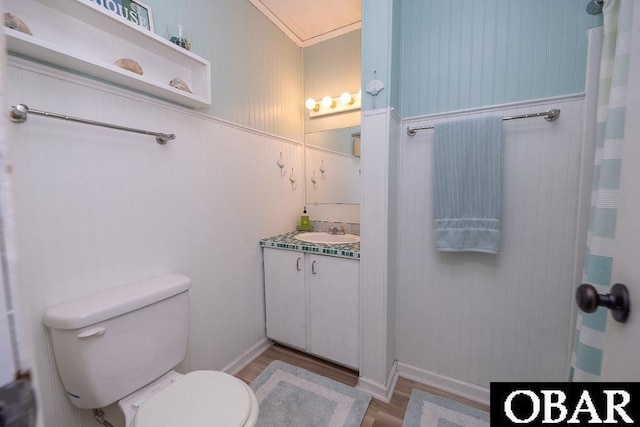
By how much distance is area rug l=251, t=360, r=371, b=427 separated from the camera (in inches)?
54.7

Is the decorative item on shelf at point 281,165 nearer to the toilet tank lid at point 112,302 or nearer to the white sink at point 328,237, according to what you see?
the white sink at point 328,237

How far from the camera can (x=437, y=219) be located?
150 cm

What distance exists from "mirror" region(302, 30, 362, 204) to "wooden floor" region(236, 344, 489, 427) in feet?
4.10

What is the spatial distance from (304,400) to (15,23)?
80.6 inches

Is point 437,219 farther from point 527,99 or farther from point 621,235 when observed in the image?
point 621,235

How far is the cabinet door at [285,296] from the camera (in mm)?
1825

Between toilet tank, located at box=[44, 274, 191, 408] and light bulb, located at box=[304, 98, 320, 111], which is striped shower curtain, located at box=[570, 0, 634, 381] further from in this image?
light bulb, located at box=[304, 98, 320, 111]

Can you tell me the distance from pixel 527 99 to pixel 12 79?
7.06 ft

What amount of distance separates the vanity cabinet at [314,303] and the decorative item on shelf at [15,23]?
152 centimetres

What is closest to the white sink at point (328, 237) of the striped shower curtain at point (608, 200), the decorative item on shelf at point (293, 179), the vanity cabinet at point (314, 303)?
the vanity cabinet at point (314, 303)

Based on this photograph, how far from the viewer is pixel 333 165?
224 centimetres

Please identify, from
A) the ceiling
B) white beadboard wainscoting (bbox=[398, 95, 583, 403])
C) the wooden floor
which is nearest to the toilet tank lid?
the wooden floor

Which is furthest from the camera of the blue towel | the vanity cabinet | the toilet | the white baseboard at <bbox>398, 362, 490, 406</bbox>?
the vanity cabinet

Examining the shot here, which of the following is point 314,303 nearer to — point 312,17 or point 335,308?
point 335,308
